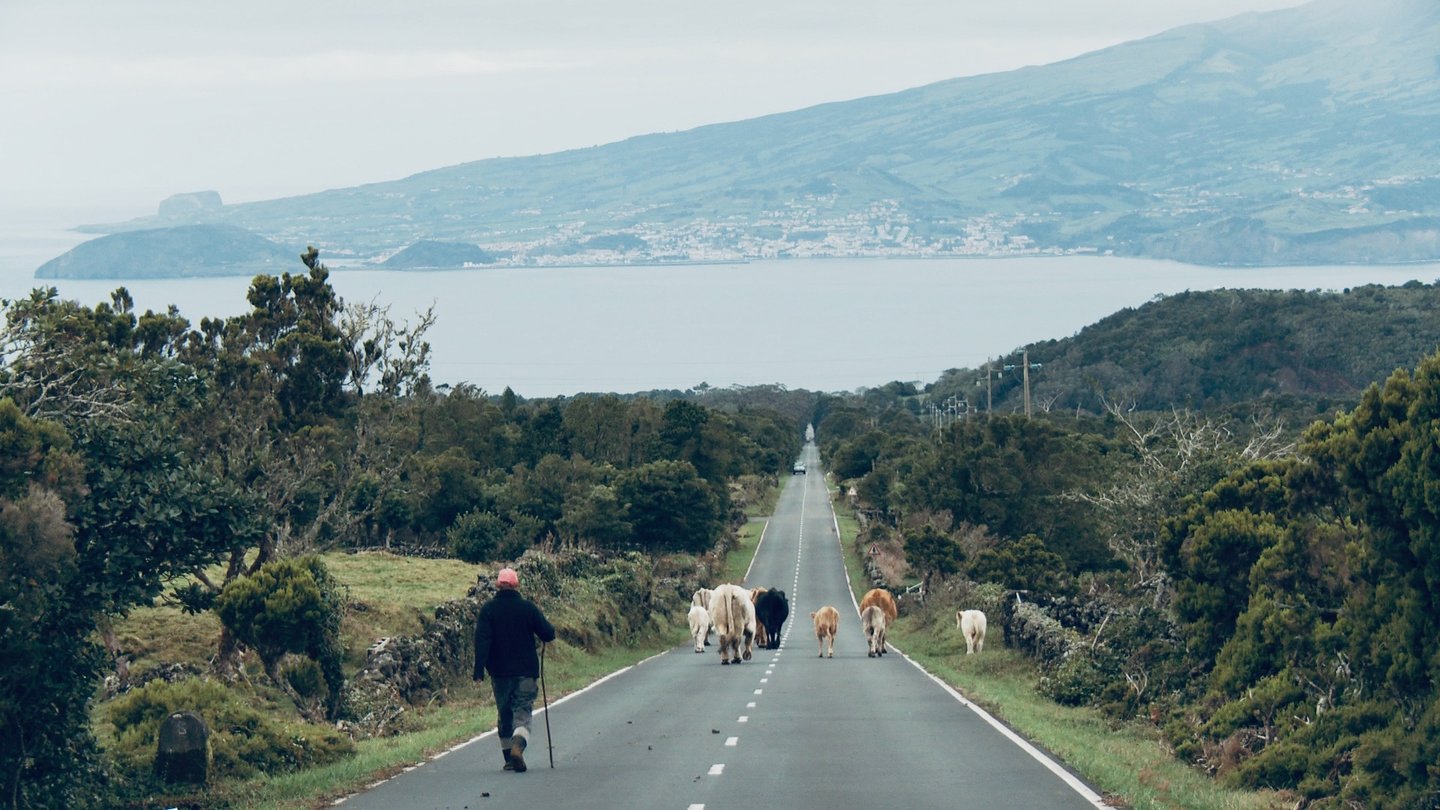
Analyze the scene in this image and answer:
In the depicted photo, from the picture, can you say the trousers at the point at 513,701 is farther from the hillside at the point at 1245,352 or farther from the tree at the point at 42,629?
the hillside at the point at 1245,352

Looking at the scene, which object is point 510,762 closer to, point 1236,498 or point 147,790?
point 147,790

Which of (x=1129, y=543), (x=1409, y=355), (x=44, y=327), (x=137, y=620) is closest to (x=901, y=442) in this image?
(x=1409, y=355)

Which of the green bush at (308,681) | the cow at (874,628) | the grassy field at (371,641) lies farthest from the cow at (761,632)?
the green bush at (308,681)

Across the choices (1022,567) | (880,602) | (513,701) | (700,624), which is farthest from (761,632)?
(513,701)

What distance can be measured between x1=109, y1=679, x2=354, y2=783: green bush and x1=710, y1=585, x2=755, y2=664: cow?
53.9ft

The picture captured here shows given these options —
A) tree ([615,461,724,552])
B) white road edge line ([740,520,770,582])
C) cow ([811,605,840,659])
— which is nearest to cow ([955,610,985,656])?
cow ([811,605,840,659])

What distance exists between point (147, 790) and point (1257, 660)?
1215 centimetres

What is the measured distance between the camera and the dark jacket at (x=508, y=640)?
615 inches

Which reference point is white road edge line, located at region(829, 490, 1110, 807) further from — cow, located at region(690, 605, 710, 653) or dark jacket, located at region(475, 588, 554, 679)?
cow, located at region(690, 605, 710, 653)

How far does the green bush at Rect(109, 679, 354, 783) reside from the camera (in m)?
15.5

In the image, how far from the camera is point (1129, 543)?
113 feet

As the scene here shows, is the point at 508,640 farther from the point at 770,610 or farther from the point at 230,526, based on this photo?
the point at 770,610

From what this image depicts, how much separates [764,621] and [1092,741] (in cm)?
2056

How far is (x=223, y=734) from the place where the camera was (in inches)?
631
